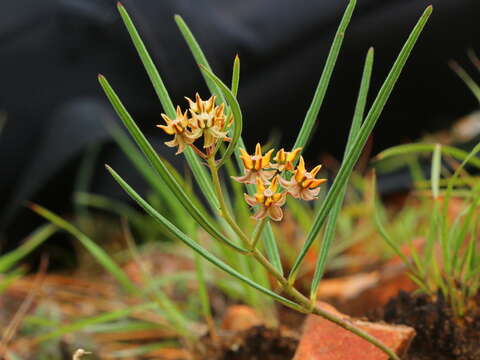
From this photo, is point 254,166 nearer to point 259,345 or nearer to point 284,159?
point 284,159

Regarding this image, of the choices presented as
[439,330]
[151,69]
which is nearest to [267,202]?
[151,69]

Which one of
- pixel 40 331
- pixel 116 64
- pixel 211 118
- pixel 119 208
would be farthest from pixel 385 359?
pixel 116 64

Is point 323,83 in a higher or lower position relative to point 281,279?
higher

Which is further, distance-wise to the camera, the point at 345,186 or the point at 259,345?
the point at 259,345

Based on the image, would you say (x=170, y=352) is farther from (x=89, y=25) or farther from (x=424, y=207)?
(x=89, y=25)

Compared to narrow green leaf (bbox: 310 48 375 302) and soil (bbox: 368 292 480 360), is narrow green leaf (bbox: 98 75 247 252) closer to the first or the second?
narrow green leaf (bbox: 310 48 375 302)

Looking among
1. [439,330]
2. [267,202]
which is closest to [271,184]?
[267,202]

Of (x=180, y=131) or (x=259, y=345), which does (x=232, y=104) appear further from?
(x=259, y=345)

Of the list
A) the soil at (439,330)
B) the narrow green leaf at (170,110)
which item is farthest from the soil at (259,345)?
the narrow green leaf at (170,110)
